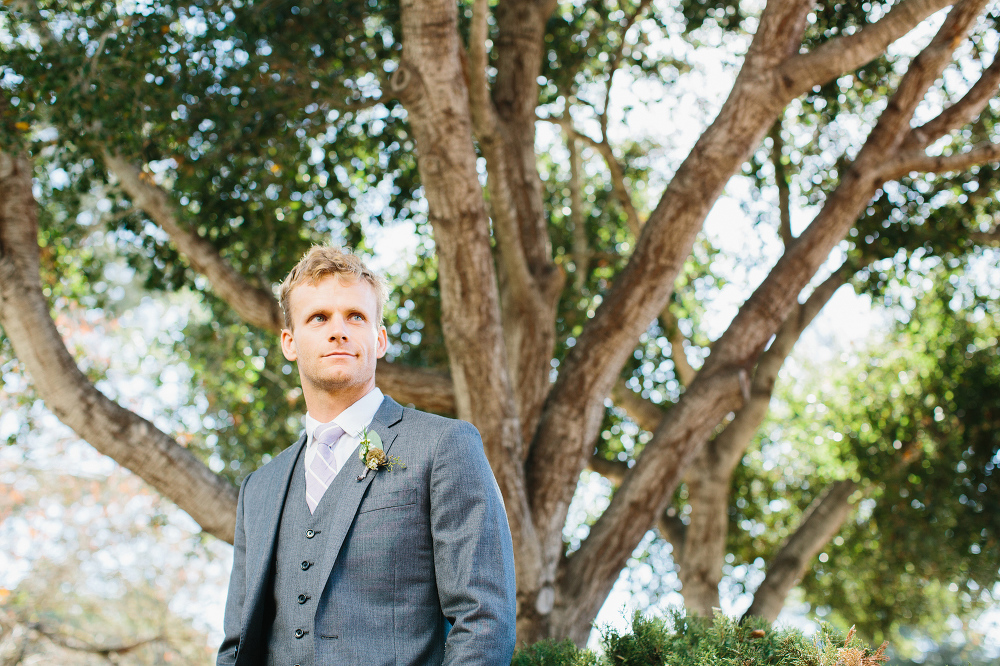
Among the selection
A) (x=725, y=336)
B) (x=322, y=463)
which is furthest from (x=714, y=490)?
(x=322, y=463)

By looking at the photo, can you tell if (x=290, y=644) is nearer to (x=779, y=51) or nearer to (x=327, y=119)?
(x=779, y=51)

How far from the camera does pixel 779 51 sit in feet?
16.7

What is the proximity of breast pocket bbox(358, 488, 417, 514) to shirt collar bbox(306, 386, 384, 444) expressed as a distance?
24cm

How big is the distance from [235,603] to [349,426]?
0.70 m

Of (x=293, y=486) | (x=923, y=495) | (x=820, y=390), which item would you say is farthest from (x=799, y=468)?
(x=293, y=486)

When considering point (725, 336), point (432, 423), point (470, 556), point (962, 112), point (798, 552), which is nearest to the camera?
point (470, 556)

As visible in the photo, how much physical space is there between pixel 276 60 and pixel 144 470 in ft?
11.0

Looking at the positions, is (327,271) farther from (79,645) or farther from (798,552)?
(79,645)

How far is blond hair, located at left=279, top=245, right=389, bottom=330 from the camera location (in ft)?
8.61

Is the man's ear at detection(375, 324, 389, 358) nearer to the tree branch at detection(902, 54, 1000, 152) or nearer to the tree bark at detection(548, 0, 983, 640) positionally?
the tree bark at detection(548, 0, 983, 640)

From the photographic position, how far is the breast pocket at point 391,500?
238 cm

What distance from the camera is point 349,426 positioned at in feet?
8.43

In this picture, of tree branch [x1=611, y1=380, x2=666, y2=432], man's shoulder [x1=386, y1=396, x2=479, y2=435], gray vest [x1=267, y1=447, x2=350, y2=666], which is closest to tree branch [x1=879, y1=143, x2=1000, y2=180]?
tree branch [x1=611, y1=380, x2=666, y2=432]

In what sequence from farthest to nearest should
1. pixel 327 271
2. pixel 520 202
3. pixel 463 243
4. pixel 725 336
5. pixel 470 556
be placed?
pixel 520 202
pixel 725 336
pixel 463 243
pixel 327 271
pixel 470 556
